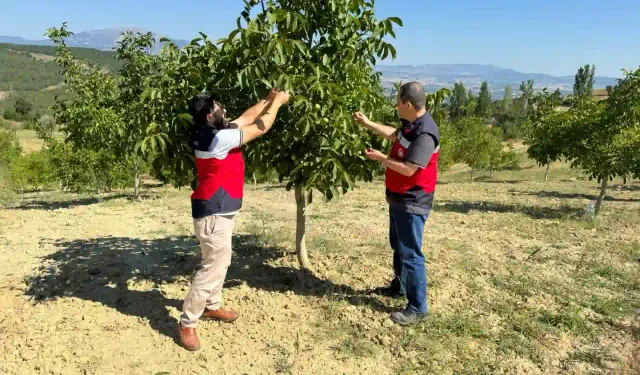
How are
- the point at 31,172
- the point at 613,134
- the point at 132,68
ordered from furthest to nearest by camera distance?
1. the point at 31,172
2. the point at 132,68
3. the point at 613,134

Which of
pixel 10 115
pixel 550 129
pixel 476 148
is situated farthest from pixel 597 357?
pixel 10 115

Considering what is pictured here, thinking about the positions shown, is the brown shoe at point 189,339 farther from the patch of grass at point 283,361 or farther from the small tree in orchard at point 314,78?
the small tree in orchard at point 314,78

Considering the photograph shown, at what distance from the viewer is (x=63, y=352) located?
387cm

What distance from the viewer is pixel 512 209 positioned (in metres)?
11.3

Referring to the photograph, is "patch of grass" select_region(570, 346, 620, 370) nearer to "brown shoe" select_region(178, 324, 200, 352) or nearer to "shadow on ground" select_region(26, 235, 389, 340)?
"shadow on ground" select_region(26, 235, 389, 340)

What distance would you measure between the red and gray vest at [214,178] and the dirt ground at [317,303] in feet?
4.38

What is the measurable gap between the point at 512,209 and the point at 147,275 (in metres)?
9.31

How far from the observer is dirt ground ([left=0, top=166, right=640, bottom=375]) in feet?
12.7

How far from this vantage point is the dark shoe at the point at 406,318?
172 inches

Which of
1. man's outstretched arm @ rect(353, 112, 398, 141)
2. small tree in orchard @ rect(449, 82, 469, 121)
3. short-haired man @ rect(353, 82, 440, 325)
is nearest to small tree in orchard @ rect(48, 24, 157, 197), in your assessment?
man's outstretched arm @ rect(353, 112, 398, 141)

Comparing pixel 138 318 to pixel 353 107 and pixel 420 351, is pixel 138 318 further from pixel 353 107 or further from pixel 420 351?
pixel 353 107

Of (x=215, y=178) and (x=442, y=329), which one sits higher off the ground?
(x=215, y=178)

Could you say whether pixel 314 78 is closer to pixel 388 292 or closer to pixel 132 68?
Answer: pixel 388 292

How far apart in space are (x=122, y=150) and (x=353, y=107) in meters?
10.1
